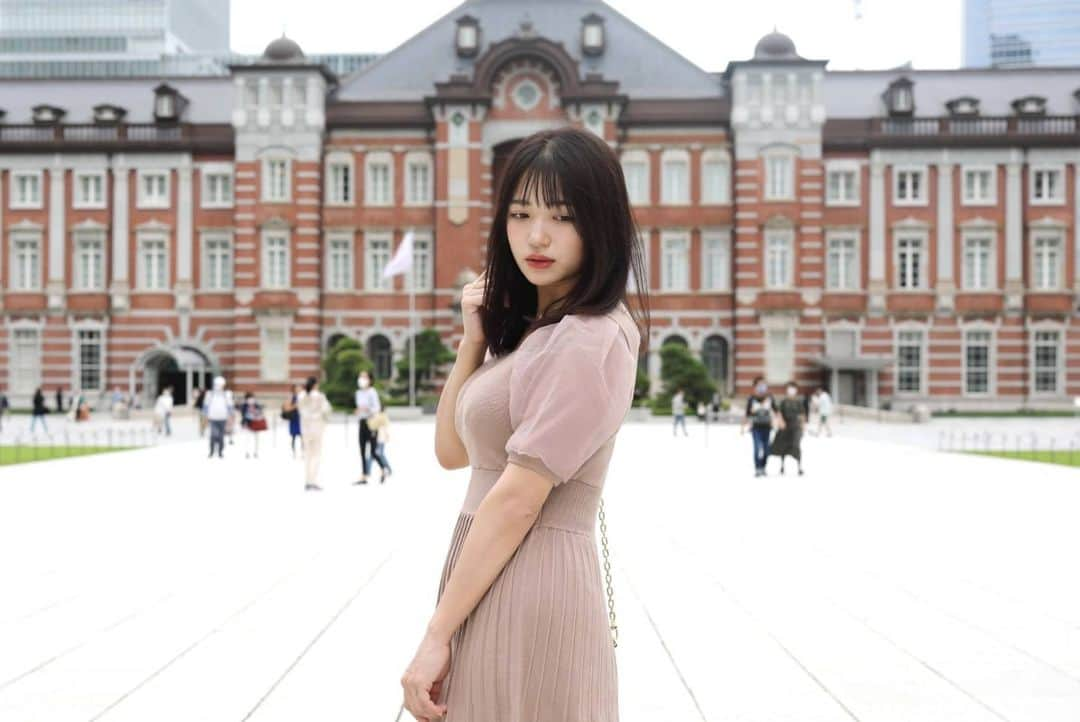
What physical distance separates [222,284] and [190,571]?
37530 mm

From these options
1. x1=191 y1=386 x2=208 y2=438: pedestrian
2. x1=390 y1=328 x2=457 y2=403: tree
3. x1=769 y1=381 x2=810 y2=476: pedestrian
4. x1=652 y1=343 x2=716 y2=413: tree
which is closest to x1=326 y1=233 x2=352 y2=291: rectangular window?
x1=390 y1=328 x2=457 y2=403: tree

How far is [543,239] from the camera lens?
2539 millimetres

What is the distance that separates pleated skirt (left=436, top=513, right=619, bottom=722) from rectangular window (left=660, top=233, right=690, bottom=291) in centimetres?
4214

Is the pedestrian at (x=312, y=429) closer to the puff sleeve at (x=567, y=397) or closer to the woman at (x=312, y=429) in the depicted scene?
the woman at (x=312, y=429)

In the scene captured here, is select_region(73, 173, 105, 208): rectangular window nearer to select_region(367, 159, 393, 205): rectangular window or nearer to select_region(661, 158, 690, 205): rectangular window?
select_region(367, 159, 393, 205): rectangular window

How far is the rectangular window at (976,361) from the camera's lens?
1718 inches

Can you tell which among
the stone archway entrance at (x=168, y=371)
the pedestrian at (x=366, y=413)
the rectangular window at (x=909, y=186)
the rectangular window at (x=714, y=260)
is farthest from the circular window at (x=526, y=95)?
the pedestrian at (x=366, y=413)

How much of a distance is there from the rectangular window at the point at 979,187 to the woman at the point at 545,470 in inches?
1741

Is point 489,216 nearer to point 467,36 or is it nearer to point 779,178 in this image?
point 467,36

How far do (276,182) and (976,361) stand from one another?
2705cm

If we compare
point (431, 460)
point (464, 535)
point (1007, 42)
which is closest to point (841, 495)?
point (431, 460)

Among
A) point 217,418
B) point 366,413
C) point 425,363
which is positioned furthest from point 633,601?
point 425,363

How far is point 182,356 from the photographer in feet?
144

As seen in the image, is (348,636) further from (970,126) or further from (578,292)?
(970,126)
